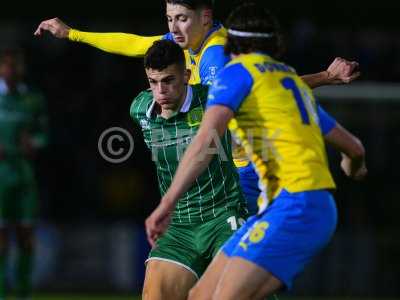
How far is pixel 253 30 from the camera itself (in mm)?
5391

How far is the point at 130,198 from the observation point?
1345cm

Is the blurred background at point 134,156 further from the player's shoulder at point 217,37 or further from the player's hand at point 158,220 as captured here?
the player's hand at point 158,220

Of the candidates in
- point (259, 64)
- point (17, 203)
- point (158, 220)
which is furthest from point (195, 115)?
point (17, 203)

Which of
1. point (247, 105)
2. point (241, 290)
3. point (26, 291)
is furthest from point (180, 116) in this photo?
point (26, 291)

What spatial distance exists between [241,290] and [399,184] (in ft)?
26.6

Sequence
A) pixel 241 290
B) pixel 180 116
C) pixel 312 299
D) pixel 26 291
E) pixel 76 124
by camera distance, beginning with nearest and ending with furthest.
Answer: pixel 241 290
pixel 180 116
pixel 26 291
pixel 312 299
pixel 76 124

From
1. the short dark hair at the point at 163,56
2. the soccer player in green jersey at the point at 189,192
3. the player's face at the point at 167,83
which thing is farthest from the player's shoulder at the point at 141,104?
the short dark hair at the point at 163,56

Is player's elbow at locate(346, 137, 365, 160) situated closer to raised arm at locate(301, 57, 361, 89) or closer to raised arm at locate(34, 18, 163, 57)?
raised arm at locate(301, 57, 361, 89)

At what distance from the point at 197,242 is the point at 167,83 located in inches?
37.9

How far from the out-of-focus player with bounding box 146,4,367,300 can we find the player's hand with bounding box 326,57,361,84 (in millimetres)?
1244

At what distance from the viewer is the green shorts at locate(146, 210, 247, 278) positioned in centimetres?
643

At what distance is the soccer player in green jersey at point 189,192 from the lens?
627cm

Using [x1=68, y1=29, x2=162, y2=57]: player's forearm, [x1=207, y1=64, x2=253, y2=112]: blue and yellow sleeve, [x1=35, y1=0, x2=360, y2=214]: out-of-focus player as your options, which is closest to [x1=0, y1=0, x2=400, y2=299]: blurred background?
[x1=68, y1=29, x2=162, y2=57]: player's forearm

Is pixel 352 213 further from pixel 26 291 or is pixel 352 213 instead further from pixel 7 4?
pixel 7 4
